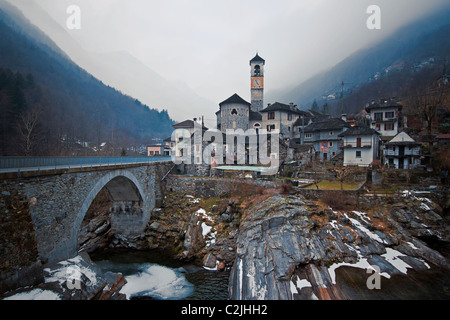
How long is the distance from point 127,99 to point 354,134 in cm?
13299

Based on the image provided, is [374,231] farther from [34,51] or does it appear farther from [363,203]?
[34,51]

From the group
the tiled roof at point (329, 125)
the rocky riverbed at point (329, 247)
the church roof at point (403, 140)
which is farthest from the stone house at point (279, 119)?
the rocky riverbed at point (329, 247)

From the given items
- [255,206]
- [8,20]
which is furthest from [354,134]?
[8,20]

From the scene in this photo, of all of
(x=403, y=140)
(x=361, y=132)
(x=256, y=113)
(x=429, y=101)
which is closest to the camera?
(x=403, y=140)

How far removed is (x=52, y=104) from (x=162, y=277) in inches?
2288

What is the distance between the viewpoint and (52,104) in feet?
173

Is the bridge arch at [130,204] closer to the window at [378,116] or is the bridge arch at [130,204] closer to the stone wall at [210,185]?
the stone wall at [210,185]

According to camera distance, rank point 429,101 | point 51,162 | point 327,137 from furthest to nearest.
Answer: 1. point 429,101
2. point 327,137
3. point 51,162

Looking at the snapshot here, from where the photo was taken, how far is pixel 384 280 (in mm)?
13141

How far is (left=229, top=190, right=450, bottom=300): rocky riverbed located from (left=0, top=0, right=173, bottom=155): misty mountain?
2130cm

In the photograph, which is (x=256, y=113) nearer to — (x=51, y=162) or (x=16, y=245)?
(x=51, y=162)

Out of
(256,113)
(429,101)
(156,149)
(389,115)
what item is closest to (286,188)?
(256,113)

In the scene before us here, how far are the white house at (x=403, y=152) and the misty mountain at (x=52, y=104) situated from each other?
136 feet

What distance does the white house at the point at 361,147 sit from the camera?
3005 centimetres
